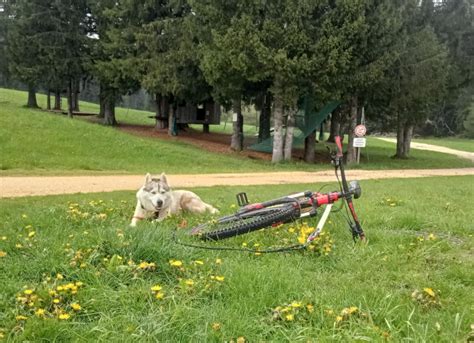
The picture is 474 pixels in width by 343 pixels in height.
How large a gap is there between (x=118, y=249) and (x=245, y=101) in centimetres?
2568

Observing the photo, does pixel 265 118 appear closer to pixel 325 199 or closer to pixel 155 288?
pixel 325 199

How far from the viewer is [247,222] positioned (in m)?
5.99

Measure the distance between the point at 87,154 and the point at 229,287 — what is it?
17.7m

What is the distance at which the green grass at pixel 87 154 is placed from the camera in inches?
710

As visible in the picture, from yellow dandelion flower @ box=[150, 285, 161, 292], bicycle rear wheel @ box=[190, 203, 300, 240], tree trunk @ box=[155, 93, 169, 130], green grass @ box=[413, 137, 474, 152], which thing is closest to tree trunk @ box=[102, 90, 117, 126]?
tree trunk @ box=[155, 93, 169, 130]

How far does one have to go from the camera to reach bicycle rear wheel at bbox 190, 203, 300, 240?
18.8 ft

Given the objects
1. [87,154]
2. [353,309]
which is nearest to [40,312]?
[353,309]

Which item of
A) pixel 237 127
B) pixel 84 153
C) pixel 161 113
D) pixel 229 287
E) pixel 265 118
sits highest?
pixel 265 118

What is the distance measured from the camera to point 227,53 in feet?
72.4

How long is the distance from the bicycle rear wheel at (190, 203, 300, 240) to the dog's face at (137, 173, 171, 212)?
1120 millimetres

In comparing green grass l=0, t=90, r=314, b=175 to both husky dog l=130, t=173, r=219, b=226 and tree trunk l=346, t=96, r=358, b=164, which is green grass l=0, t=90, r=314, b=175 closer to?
tree trunk l=346, t=96, r=358, b=164

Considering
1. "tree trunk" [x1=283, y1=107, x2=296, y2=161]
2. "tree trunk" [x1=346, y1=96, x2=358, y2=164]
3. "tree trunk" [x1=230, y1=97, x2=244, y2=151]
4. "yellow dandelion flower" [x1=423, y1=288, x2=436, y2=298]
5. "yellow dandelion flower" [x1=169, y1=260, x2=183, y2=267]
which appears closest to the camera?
"yellow dandelion flower" [x1=423, y1=288, x2=436, y2=298]

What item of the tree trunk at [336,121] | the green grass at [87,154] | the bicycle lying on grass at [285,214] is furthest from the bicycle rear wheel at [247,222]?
the tree trunk at [336,121]

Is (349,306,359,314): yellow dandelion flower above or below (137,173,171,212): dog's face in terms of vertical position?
below
